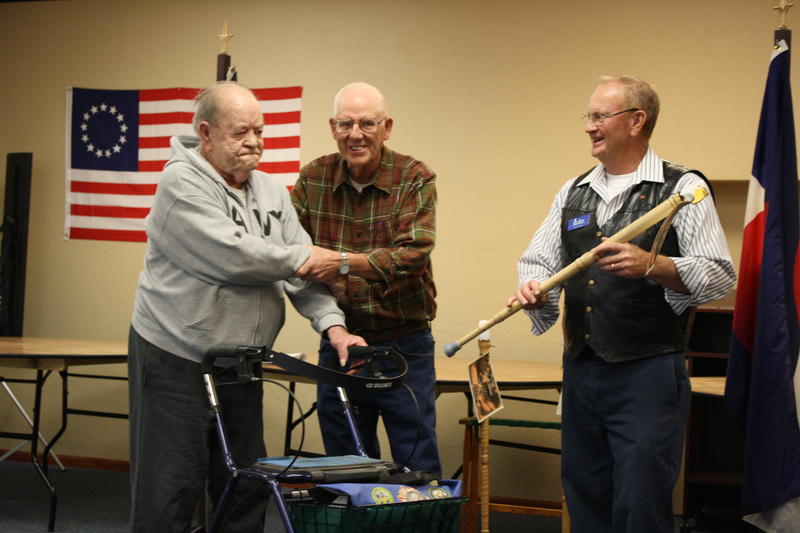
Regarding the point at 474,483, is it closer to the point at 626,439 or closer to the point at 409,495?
the point at 626,439

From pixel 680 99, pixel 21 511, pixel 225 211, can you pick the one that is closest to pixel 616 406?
pixel 225 211

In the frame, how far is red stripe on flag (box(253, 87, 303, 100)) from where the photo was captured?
5.64 metres

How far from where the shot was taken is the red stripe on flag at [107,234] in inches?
230

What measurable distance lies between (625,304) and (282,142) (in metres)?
3.63

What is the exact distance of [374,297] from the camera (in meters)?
2.78

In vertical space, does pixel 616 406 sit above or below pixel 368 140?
below

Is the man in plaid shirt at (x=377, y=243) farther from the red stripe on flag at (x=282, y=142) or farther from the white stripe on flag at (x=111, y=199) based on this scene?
the white stripe on flag at (x=111, y=199)

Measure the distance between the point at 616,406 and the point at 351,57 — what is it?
3.69m

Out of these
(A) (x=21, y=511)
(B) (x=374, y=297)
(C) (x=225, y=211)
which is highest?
(C) (x=225, y=211)

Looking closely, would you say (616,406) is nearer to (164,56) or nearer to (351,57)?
(351,57)

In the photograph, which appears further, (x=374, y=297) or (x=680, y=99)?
(x=680, y=99)

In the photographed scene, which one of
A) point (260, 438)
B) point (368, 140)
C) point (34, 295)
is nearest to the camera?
point (260, 438)

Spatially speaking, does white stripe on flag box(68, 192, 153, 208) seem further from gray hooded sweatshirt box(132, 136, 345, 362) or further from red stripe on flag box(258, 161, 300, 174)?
gray hooded sweatshirt box(132, 136, 345, 362)

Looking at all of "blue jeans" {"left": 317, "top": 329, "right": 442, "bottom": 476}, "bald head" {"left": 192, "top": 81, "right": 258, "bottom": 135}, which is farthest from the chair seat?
"bald head" {"left": 192, "top": 81, "right": 258, "bottom": 135}
